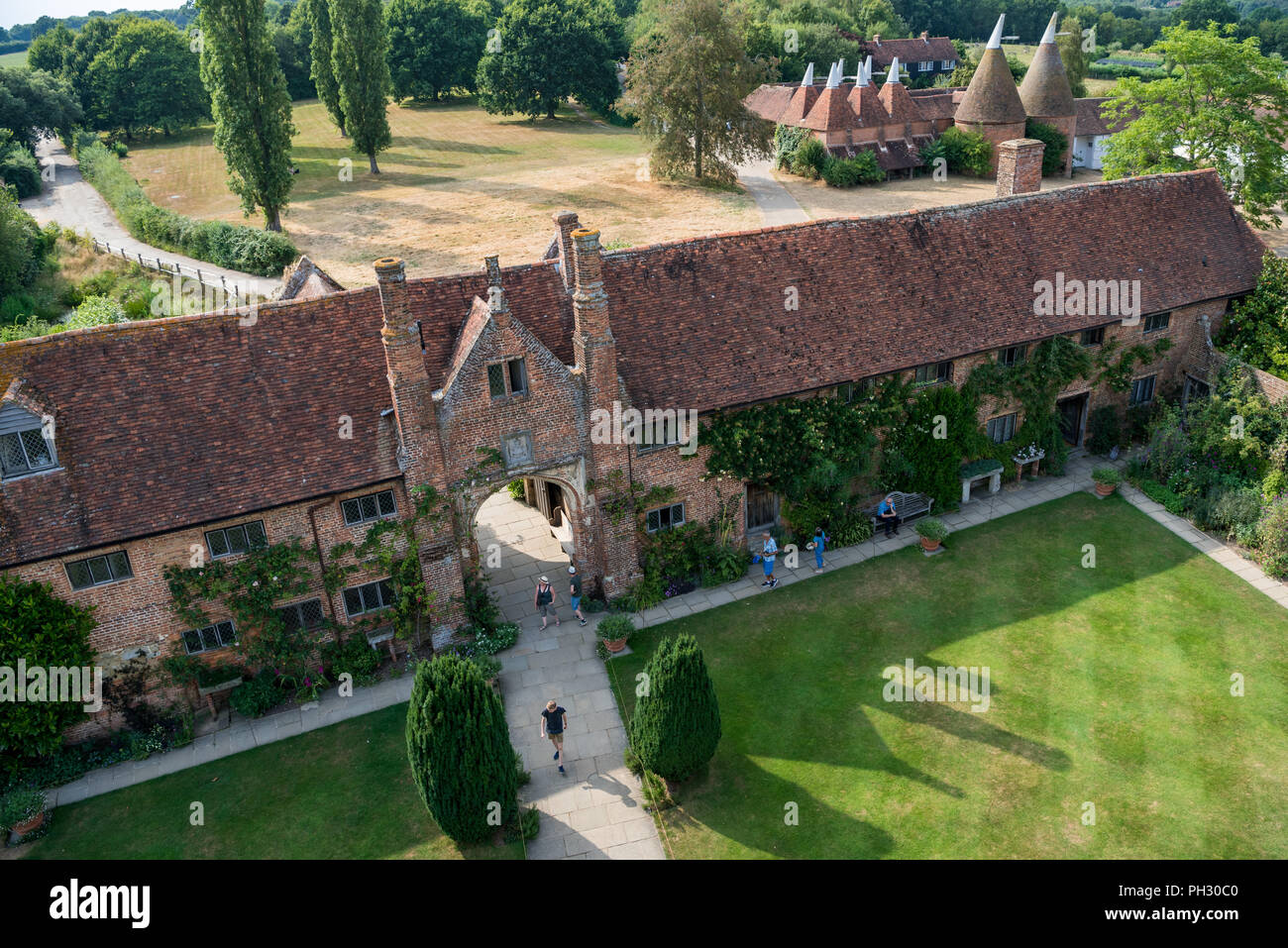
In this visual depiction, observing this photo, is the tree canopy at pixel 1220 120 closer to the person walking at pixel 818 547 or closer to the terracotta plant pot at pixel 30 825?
the person walking at pixel 818 547

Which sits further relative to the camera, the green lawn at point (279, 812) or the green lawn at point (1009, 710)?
the green lawn at point (279, 812)

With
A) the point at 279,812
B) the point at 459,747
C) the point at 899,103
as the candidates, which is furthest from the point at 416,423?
the point at 899,103

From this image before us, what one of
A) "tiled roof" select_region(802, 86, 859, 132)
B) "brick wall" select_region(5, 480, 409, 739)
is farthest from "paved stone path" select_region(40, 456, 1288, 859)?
"tiled roof" select_region(802, 86, 859, 132)

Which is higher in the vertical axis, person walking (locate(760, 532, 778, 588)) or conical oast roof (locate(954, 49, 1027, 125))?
conical oast roof (locate(954, 49, 1027, 125))

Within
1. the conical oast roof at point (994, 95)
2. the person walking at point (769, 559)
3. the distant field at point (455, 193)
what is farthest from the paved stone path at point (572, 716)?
the conical oast roof at point (994, 95)

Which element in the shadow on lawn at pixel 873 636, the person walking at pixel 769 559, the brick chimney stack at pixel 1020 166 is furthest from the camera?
the brick chimney stack at pixel 1020 166

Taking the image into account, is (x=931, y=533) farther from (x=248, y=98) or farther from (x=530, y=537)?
(x=248, y=98)

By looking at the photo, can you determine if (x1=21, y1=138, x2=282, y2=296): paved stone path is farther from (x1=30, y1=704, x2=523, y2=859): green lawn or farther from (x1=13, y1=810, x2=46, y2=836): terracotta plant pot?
(x1=13, y1=810, x2=46, y2=836): terracotta plant pot
